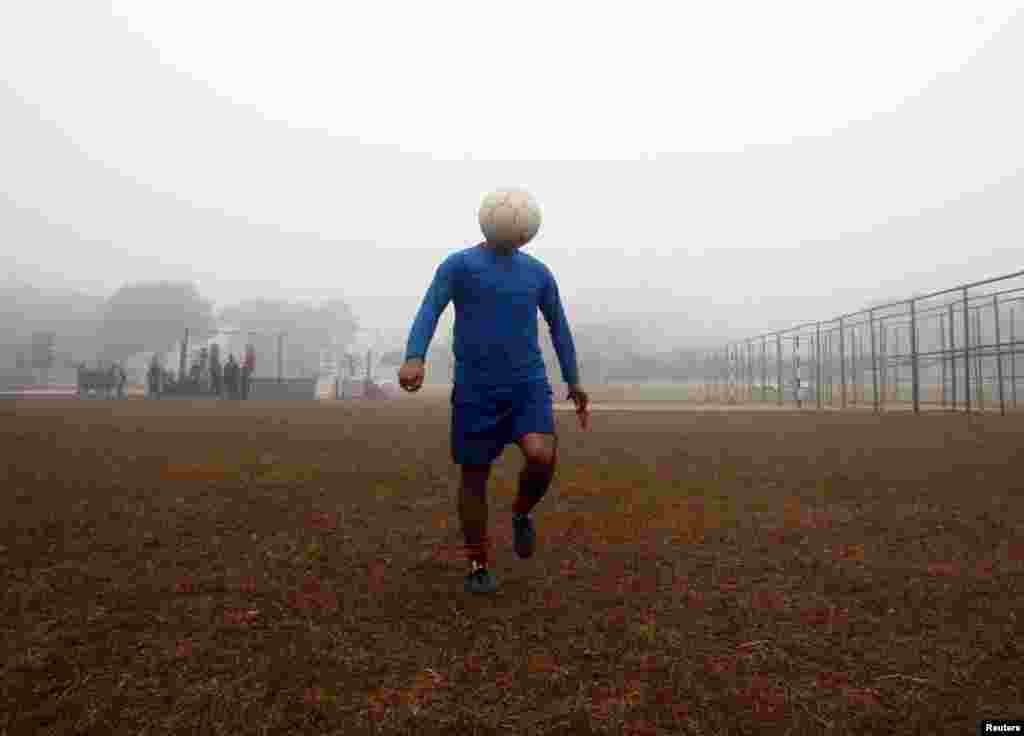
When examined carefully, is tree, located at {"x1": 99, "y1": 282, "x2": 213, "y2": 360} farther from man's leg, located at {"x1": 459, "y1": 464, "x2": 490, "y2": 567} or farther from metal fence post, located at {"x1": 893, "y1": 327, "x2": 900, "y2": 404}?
man's leg, located at {"x1": 459, "y1": 464, "x2": 490, "y2": 567}

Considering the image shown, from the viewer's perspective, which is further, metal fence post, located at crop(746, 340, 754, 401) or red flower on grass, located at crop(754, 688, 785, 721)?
metal fence post, located at crop(746, 340, 754, 401)

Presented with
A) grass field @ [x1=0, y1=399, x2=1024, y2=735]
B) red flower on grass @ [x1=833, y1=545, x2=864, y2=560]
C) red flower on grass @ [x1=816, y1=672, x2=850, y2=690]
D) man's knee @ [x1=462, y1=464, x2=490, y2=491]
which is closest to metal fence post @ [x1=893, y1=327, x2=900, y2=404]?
grass field @ [x1=0, y1=399, x2=1024, y2=735]

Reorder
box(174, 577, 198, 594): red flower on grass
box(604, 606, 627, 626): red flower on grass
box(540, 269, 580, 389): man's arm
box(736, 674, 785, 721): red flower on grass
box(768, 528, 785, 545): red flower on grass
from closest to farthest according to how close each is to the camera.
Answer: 1. box(736, 674, 785, 721): red flower on grass
2. box(604, 606, 627, 626): red flower on grass
3. box(174, 577, 198, 594): red flower on grass
4. box(540, 269, 580, 389): man's arm
5. box(768, 528, 785, 545): red flower on grass

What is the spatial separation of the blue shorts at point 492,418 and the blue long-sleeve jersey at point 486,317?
5 centimetres

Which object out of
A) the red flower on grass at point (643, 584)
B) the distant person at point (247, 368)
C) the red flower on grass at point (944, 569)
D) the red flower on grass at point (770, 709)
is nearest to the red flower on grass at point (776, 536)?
the red flower on grass at point (944, 569)

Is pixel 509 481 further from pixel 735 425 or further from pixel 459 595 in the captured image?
pixel 735 425

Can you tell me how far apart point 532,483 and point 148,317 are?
9294cm

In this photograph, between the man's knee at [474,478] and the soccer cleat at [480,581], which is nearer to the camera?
the soccer cleat at [480,581]

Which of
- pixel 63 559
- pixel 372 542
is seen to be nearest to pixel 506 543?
pixel 372 542

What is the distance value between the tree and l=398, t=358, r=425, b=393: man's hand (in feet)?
267

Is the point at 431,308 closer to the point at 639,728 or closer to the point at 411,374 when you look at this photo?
the point at 411,374

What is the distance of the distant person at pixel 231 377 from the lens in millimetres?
31703

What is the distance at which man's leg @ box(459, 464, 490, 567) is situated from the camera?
313 centimetres

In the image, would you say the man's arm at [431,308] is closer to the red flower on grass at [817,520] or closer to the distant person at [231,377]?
the red flower on grass at [817,520]
